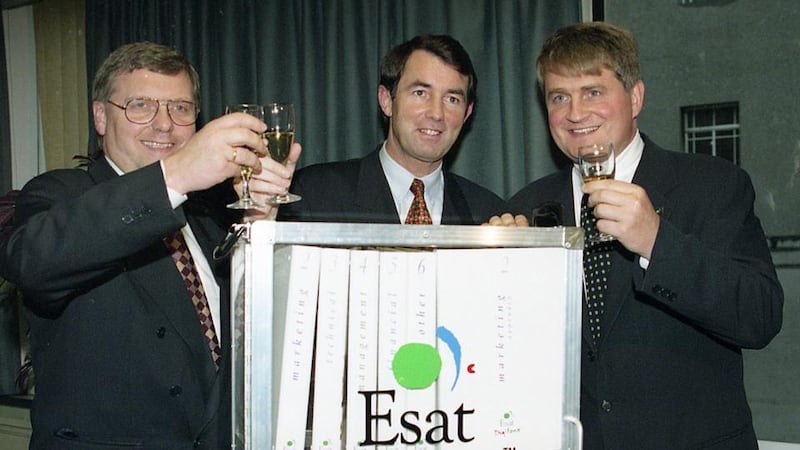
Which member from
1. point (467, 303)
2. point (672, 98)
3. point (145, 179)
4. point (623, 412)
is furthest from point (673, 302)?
point (672, 98)

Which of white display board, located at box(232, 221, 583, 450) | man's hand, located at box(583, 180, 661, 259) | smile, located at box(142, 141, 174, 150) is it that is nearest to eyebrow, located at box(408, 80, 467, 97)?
smile, located at box(142, 141, 174, 150)

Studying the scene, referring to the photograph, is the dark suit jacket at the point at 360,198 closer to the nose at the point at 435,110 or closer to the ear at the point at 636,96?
the nose at the point at 435,110

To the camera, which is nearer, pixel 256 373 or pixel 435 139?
pixel 256 373

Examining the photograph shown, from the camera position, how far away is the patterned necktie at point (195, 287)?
2.04m

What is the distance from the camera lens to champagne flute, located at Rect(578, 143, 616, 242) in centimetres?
172

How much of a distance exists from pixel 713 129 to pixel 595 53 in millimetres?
894

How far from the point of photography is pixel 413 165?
2.73 metres

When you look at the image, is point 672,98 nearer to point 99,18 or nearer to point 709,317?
point 709,317

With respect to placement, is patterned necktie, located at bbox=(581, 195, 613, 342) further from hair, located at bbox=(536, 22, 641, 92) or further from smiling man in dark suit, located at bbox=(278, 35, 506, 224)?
smiling man in dark suit, located at bbox=(278, 35, 506, 224)

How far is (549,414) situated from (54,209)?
3.37ft

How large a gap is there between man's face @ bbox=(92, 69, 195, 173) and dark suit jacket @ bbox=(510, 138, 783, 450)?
116cm

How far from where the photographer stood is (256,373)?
4.17 ft

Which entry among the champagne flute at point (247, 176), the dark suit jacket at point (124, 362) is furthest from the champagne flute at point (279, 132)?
the dark suit jacket at point (124, 362)

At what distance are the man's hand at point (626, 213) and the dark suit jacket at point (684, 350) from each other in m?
0.25
